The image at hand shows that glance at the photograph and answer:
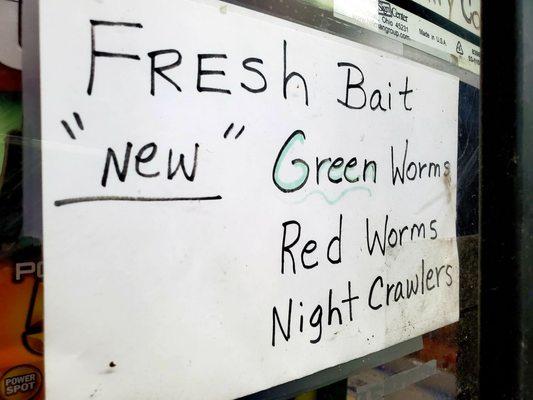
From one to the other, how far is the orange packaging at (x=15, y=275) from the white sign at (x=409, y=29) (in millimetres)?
552

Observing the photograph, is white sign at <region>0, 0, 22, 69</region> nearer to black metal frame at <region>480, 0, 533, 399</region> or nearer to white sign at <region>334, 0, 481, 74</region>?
white sign at <region>334, 0, 481, 74</region>

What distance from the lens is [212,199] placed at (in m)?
0.56

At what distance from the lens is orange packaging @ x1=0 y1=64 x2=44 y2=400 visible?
47 cm

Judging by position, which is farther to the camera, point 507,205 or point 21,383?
point 507,205

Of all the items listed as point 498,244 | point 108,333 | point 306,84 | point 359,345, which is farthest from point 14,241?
point 498,244

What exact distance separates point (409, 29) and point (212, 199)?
0.60 m

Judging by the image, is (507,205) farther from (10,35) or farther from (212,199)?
(10,35)

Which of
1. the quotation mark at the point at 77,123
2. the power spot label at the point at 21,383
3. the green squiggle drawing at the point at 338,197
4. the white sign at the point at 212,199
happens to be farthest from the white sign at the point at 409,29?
the power spot label at the point at 21,383

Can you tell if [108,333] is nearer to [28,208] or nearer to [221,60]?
[28,208]

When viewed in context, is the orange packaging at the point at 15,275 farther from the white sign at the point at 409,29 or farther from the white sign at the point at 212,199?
the white sign at the point at 409,29

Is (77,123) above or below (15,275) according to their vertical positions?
above

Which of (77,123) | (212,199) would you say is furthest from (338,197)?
(77,123)

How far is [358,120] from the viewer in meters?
0.73

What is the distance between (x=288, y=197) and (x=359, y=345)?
1.05 feet
